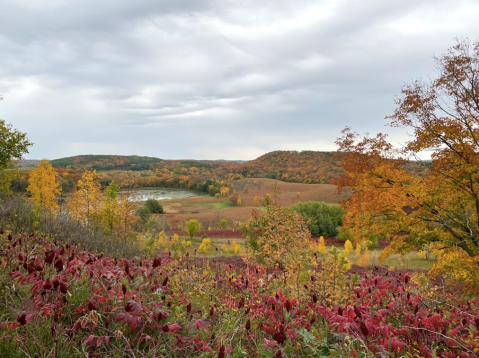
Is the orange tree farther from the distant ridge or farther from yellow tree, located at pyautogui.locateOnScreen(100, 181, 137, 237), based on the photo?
the distant ridge

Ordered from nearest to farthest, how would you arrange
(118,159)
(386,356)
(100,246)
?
1. (386,356)
2. (100,246)
3. (118,159)

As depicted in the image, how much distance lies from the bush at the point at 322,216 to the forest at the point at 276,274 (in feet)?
66.1

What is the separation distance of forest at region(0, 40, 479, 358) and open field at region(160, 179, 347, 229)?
24766 mm

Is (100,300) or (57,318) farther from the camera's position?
(100,300)

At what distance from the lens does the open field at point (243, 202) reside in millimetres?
60734

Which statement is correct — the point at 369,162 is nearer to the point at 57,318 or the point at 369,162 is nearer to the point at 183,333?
the point at 183,333

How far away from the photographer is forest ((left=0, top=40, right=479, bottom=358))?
294 centimetres

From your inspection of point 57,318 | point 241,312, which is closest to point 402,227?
point 241,312

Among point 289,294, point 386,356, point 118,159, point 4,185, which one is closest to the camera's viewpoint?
point 386,356

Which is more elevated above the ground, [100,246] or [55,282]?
[55,282]

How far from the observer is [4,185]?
2900cm

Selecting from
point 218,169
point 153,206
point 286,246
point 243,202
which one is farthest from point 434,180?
point 218,169

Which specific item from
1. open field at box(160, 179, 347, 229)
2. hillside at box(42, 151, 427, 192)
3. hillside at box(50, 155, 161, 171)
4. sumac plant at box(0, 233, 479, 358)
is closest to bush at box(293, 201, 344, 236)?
open field at box(160, 179, 347, 229)

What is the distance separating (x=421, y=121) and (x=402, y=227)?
14.1 feet
